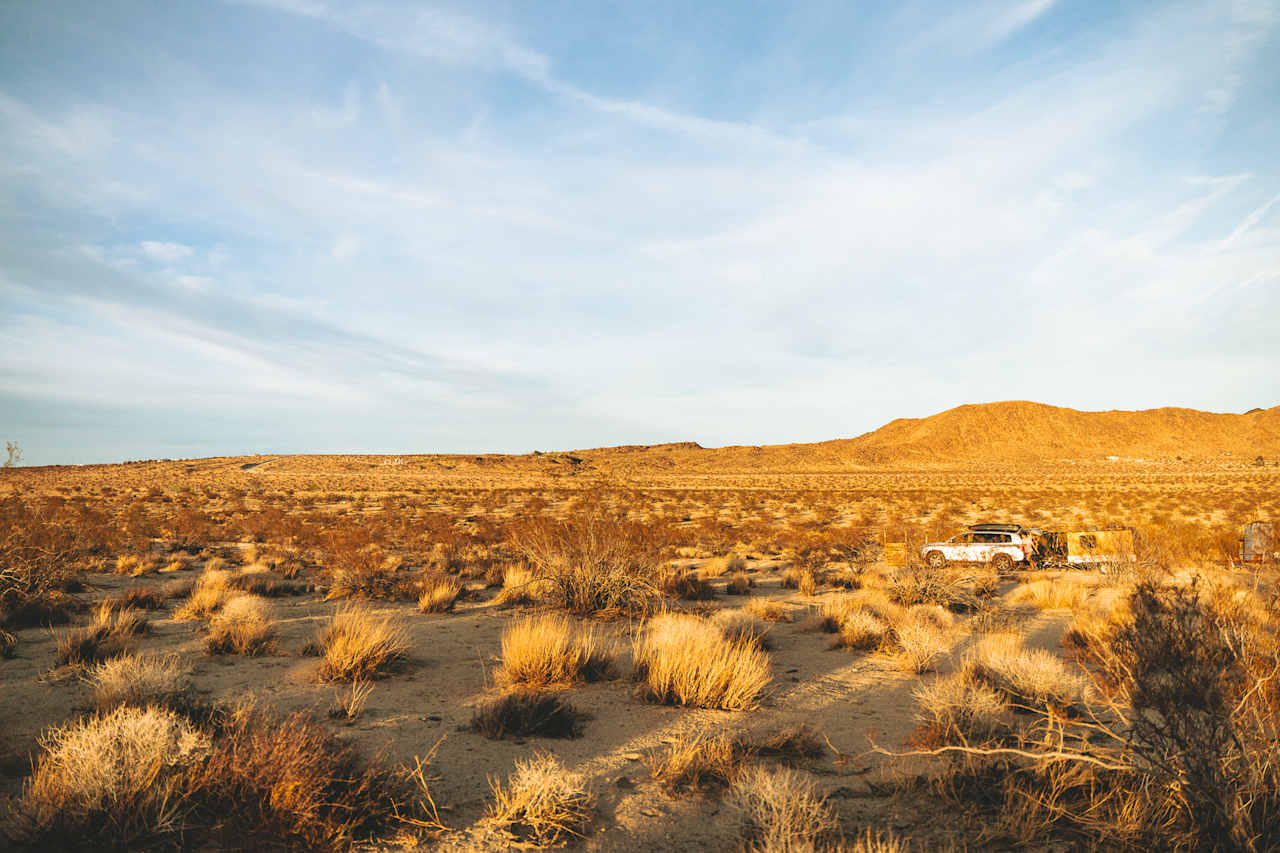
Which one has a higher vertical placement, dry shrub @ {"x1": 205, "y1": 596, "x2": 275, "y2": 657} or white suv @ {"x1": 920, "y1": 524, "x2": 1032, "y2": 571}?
dry shrub @ {"x1": 205, "y1": 596, "x2": 275, "y2": 657}

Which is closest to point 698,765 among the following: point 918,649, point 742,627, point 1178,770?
point 1178,770

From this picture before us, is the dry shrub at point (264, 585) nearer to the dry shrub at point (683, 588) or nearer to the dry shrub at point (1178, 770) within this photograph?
the dry shrub at point (683, 588)

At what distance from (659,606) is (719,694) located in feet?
14.7

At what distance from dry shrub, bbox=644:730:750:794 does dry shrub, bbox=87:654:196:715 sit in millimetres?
3957

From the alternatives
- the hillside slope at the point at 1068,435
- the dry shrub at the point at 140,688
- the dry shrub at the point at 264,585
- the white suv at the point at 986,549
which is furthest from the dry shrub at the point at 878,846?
the hillside slope at the point at 1068,435

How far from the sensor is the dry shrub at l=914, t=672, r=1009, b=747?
Result: 5504mm

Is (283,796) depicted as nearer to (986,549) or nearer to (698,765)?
(698,765)

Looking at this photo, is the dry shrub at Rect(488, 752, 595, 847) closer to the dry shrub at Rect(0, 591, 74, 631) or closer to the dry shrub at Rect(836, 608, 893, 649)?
the dry shrub at Rect(836, 608, 893, 649)

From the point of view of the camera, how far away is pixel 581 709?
673 cm

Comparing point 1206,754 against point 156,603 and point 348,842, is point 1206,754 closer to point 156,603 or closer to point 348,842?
point 348,842

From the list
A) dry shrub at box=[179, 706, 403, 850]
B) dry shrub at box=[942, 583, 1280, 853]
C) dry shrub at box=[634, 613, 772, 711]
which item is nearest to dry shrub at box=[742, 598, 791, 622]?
dry shrub at box=[634, 613, 772, 711]

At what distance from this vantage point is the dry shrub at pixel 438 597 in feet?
38.0

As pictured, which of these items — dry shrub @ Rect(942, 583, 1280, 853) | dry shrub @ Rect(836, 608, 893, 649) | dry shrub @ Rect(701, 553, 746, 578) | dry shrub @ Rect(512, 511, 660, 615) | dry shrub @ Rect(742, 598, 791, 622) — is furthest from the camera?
dry shrub @ Rect(701, 553, 746, 578)

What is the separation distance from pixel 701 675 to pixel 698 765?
1870 millimetres
